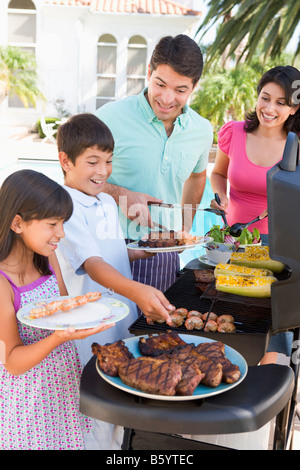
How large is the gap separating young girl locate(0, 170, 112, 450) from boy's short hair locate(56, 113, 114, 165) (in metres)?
0.41

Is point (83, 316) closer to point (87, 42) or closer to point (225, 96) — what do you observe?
point (225, 96)

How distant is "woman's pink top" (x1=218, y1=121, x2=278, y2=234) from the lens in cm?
333

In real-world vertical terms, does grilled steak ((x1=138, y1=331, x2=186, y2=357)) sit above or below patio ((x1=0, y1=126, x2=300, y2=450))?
above

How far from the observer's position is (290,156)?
157 cm

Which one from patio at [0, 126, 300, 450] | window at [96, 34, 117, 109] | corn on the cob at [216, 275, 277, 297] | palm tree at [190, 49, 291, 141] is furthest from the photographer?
window at [96, 34, 117, 109]

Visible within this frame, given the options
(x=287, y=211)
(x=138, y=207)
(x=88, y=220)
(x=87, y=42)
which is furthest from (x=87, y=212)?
(x=87, y=42)

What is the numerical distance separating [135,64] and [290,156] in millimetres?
22330

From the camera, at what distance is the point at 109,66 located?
898 inches

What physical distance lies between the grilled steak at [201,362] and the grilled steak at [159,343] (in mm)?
45

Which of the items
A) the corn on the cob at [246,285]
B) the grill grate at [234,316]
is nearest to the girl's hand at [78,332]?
the grill grate at [234,316]

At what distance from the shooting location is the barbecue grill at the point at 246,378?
1228 millimetres

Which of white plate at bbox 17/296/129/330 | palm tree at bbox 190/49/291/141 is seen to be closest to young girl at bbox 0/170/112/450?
white plate at bbox 17/296/129/330

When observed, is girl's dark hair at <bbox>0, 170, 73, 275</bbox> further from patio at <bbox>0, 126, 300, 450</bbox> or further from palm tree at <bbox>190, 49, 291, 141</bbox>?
palm tree at <bbox>190, 49, 291, 141</bbox>

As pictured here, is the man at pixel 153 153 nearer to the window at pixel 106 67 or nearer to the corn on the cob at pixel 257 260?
the corn on the cob at pixel 257 260
